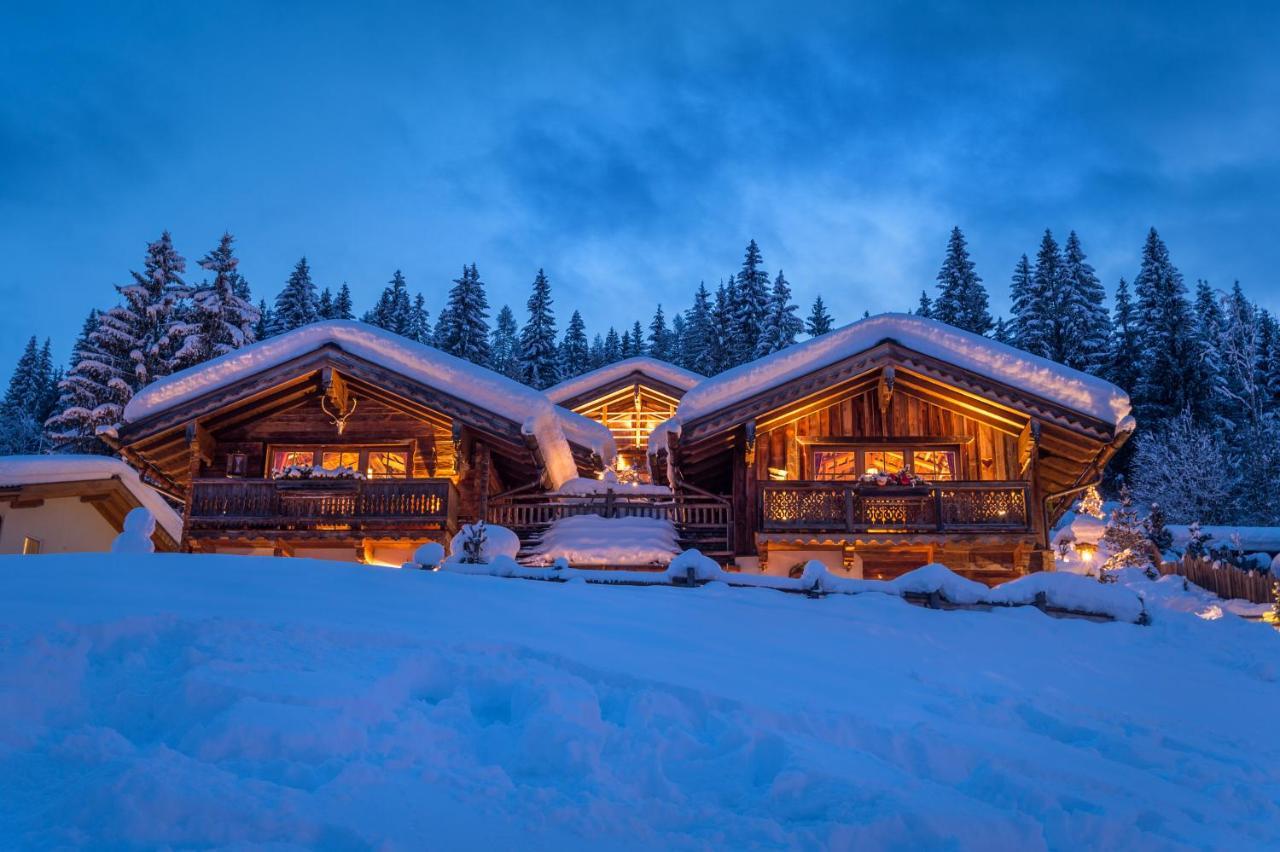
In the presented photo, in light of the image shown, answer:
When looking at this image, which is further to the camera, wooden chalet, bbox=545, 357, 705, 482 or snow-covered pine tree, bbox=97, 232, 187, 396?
snow-covered pine tree, bbox=97, 232, 187, 396

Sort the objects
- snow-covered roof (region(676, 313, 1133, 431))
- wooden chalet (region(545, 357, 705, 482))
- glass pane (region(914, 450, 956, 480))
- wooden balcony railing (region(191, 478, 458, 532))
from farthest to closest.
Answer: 1. wooden chalet (region(545, 357, 705, 482))
2. glass pane (region(914, 450, 956, 480))
3. wooden balcony railing (region(191, 478, 458, 532))
4. snow-covered roof (region(676, 313, 1133, 431))

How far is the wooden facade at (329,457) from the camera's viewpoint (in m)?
20.7

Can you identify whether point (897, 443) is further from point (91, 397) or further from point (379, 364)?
point (91, 397)

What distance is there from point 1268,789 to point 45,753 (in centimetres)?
732

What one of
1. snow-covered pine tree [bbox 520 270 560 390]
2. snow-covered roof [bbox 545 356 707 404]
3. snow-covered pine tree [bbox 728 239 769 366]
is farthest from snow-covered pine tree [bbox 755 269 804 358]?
snow-covered roof [bbox 545 356 707 404]

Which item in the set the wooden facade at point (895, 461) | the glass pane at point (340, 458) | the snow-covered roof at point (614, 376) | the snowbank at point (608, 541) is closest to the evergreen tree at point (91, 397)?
the snow-covered roof at point (614, 376)

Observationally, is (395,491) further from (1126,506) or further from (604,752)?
(1126,506)

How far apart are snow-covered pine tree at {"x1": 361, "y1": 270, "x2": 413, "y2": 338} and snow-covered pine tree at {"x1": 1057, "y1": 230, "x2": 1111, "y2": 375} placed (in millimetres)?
36184

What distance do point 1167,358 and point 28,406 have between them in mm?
63633

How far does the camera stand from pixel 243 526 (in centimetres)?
2066

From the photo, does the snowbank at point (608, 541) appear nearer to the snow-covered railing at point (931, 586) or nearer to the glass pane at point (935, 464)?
the glass pane at point (935, 464)

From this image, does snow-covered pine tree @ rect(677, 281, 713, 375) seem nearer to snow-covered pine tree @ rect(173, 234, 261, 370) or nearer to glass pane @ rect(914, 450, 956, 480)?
snow-covered pine tree @ rect(173, 234, 261, 370)

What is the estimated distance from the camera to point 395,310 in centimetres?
6256

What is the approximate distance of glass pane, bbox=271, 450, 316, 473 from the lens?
74.8 ft
